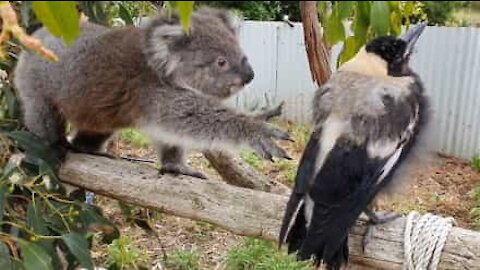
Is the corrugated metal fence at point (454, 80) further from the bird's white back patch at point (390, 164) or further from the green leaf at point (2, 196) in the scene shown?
the bird's white back patch at point (390, 164)

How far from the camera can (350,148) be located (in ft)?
2.98

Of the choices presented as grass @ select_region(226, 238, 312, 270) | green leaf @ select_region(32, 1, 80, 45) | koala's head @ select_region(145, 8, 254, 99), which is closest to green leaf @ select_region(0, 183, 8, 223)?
koala's head @ select_region(145, 8, 254, 99)

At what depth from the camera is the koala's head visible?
1.54 m

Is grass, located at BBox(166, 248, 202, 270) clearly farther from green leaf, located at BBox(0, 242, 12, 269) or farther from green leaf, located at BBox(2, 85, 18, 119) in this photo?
green leaf, located at BBox(0, 242, 12, 269)

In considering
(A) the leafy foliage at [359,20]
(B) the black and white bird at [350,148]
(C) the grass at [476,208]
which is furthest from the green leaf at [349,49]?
(C) the grass at [476,208]

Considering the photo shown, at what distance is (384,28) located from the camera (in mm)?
614

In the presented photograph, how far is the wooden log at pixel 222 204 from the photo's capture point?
1.02 metres

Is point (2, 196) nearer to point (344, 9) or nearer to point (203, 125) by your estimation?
point (203, 125)

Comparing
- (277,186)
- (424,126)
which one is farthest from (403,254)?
(277,186)

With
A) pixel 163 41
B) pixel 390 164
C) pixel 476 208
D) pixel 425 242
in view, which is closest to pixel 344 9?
pixel 390 164

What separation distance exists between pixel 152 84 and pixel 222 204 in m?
0.42

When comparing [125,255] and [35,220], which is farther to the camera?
[125,255]

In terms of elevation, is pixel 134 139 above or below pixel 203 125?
below

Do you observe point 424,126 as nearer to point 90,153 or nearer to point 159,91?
point 159,91
